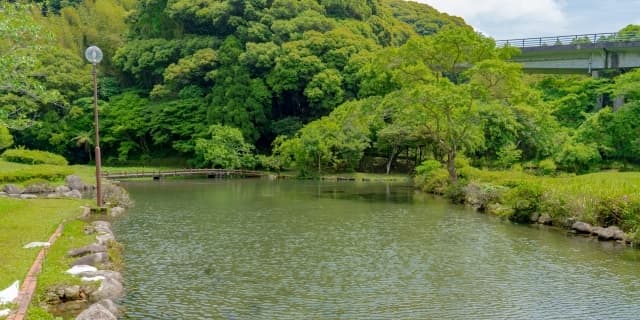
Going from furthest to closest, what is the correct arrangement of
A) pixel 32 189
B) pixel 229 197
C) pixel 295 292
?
pixel 229 197
pixel 32 189
pixel 295 292

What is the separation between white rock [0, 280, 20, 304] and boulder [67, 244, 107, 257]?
3813mm

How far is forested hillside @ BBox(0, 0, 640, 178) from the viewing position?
35375 mm

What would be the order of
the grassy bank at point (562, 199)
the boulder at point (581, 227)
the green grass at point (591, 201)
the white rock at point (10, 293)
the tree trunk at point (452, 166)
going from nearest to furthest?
the white rock at point (10, 293)
the green grass at point (591, 201)
the grassy bank at point (562, 199)
the boulder at point (581, 227)
the tree trunk at point (452, 166)

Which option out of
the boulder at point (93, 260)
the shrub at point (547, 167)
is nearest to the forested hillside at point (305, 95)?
the shrub at point (547, 167)

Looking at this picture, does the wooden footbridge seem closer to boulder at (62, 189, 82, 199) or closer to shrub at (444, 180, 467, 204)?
boulder at (62, 189, 82, 199)

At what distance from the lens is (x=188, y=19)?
6812cm

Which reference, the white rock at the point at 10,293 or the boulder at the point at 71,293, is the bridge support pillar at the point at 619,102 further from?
the white rock at the point at 10,293

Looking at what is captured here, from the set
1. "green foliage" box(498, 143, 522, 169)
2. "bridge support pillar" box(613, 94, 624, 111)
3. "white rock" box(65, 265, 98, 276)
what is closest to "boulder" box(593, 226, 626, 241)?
"white rock" box(65, 265, 98, 276)

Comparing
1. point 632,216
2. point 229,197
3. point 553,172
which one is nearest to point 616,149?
point 553,172

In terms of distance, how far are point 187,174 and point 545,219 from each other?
39.5m

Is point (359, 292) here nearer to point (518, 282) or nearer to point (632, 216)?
point (518, 282)

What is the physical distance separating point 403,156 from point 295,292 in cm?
4475

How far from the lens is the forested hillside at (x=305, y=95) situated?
35.4 meters

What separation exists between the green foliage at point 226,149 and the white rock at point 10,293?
4538 centimetres
